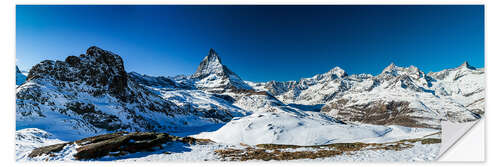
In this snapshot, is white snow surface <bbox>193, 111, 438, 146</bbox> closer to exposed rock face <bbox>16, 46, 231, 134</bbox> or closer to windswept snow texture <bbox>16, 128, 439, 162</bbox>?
windswept snow texture <bbox>16, 128, 439, 162</bbox>

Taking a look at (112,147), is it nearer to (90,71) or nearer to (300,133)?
(300,133)

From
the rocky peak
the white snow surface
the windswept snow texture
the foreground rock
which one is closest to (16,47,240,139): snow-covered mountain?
the rocky peak

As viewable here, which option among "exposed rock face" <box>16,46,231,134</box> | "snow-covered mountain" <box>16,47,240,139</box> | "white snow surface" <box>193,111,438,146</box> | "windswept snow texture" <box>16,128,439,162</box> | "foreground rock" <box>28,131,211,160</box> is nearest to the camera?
"windswept snow texture" <box>16,128,439,162</box>

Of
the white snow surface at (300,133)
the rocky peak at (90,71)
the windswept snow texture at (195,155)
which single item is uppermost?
the rocky peak at (90,71)

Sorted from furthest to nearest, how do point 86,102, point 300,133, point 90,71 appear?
1. point 90,71
2. point 86,102
3. point 300,133

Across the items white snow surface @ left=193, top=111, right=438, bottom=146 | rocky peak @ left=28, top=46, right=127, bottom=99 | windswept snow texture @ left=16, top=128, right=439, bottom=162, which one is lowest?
white snow surface @ left=193, top=111, right=438, bottom=146

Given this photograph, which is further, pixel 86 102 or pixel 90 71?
pixel 90 71

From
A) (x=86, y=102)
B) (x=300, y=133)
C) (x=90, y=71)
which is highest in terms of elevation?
(x=90, y=71)

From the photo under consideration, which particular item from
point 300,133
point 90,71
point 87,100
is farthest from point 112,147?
point 90,71

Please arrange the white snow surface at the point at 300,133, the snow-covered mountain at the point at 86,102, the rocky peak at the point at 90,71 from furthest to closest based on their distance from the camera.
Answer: the rocky peak at the point at 90,71, the snow-covered mountain at the point at 86,102, the white snow surface at the point at 300,133

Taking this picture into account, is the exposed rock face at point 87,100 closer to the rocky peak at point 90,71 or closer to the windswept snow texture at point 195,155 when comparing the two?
the rocky peak at point 90,71

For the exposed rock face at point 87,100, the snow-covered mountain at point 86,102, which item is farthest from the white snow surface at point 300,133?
the exposed rock face at point 87,100

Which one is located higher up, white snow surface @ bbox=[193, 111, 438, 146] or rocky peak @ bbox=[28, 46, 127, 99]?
rocky peak @ bbox=[28, 46, 127, 99]
